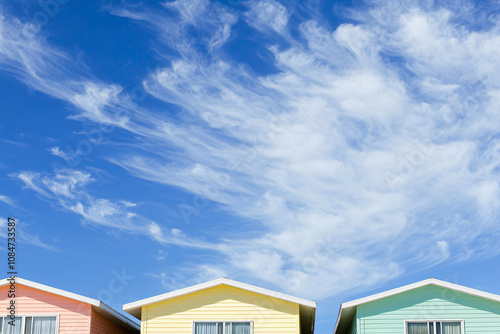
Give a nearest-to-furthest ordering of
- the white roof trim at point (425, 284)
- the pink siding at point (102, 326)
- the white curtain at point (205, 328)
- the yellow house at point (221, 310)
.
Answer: the white roof trim at point (425, 284) < the yellow house at point (221, 310) < the white curtain at point (205, 328) < the pink siding at point (102, 326)

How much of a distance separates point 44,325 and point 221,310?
5960 millimetres

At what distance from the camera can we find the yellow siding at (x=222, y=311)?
2242cm

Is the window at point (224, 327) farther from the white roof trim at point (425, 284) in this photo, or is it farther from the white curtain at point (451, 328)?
the white curtain at point (451, 328)

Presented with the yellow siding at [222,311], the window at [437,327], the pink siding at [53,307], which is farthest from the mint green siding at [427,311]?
the pink siding at [53,307]

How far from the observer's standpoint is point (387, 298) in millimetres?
22438

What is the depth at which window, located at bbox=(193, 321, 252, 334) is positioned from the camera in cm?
2245

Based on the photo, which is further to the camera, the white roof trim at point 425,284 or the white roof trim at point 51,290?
the white roof trim at point 51,290

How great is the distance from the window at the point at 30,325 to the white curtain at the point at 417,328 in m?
11.8

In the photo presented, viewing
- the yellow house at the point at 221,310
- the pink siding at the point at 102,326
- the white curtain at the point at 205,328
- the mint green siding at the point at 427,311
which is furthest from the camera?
the pink siding at the point at 102,326

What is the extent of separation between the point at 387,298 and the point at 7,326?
1277 centimetres

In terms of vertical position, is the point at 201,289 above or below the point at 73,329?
above

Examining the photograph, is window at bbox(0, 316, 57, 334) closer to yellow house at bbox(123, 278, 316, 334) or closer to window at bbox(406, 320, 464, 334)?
yellow house at bbox(123, 278, 316, 334)

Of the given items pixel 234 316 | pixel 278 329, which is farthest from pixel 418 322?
pixel 234 316

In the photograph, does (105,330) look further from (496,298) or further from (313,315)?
(496,298)
